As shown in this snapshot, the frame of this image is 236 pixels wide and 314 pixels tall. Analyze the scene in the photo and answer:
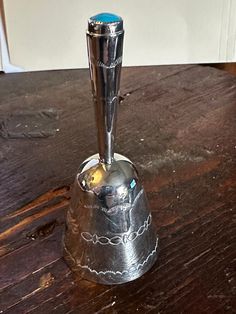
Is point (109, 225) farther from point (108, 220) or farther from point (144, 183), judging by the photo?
point (144, 183)

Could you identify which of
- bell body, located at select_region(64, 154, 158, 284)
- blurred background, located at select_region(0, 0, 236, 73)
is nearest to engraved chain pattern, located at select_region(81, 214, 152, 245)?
bell body, located at select_region(64, 154, 158, 284)

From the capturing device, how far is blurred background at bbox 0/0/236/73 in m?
1.03

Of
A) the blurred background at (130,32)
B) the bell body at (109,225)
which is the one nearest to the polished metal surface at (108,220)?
the bell body at (109,225)

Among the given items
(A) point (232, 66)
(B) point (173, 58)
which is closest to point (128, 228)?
(B) point (173, 58)

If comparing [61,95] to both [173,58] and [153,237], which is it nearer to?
[173,58]

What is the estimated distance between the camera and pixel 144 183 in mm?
673

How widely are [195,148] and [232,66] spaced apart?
18.8 inches

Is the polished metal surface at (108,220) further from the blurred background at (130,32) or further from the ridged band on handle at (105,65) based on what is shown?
the blurred background at (130,32)

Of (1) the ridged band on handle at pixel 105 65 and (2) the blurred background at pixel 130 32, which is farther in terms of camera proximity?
(2) the blurred background at pixel 130 32

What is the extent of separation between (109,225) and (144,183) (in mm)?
157

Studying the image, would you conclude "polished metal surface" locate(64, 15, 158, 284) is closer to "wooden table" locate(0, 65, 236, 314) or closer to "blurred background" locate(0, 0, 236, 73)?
"wooden table" locate(0, 65, 236, 314)

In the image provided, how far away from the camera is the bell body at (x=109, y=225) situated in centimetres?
52

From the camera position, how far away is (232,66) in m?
1.17

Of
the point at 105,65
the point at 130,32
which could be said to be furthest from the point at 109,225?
the point at 130,32
